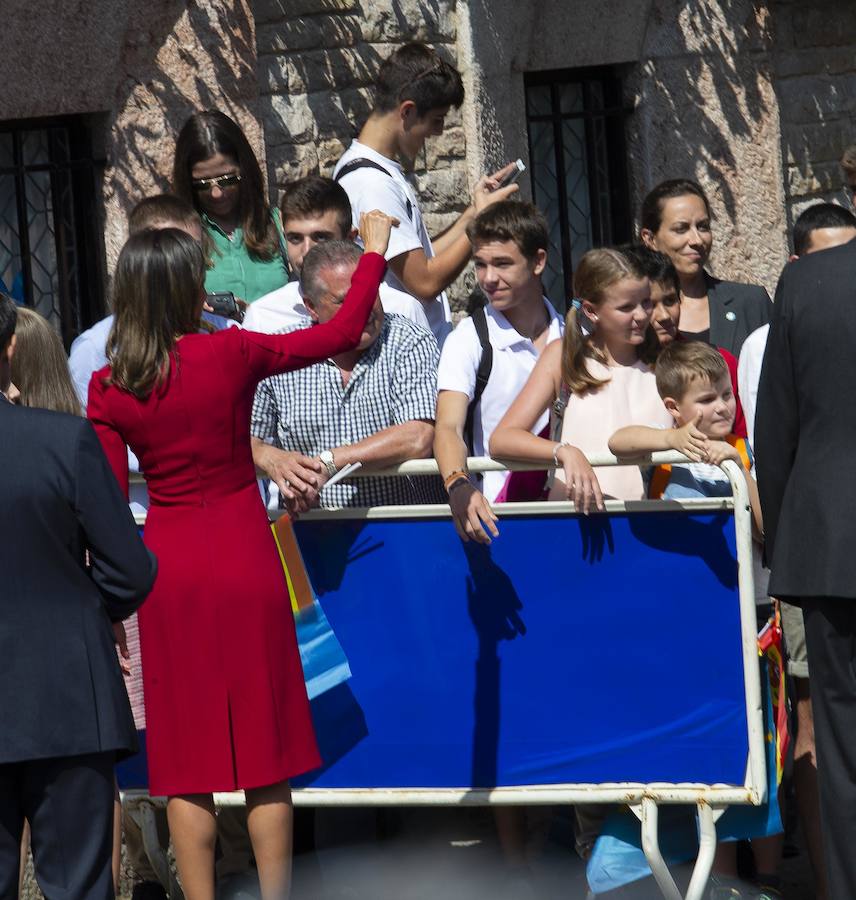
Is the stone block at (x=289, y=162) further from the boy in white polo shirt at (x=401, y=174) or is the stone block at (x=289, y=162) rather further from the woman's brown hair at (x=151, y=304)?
the woman's brown hair at (x=151, y=304)

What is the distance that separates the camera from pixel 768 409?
4406 mm

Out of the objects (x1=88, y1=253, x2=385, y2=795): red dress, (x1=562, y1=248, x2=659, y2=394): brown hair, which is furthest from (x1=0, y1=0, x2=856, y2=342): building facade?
(x1=88, y1=253, x2=385, y2=795): red dress

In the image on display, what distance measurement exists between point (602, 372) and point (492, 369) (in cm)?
38

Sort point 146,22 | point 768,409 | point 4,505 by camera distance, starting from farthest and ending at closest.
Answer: point 146,22 < point 768,409 < point 4,505

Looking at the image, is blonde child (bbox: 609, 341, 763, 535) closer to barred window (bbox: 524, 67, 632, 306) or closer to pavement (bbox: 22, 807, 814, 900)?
pavement (bbox: 22, 807, 814, 900)

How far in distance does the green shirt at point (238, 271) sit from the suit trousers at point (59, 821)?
247 cm

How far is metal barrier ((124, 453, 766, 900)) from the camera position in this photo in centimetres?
457

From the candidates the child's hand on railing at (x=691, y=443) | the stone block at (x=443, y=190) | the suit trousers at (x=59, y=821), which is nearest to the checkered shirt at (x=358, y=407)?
the child's hand on railing at (x=691, y=443)

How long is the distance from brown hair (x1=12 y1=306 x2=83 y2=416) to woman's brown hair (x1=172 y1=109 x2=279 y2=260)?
1.41 metres

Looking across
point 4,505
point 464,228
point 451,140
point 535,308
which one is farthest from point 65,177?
point 4,505

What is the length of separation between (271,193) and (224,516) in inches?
131

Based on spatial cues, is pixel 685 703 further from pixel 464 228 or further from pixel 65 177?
pixel 65 177

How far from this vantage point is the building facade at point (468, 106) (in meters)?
7.22

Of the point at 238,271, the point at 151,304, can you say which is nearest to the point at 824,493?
the point at 151,304
